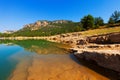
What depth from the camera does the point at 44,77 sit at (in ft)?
42.5

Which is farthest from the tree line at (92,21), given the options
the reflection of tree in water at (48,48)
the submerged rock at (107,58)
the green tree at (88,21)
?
the submerged rock at (107,58)

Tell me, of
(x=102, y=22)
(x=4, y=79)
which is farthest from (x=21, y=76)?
(x=102, y=22)

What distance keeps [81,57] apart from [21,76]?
949 centimetres

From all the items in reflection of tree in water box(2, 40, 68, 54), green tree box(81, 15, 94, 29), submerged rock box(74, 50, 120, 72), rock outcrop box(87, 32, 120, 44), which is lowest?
reflection of tree in water box(2, 40, 68, 54)

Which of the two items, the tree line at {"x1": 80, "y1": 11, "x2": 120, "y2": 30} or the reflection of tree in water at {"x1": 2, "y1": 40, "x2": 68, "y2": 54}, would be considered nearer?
the reflection of tree in water at {"x1": 2, "y1": 40, "x2": 68, "y2": 54}

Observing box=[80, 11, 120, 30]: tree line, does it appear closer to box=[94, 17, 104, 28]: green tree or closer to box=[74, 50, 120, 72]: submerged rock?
box=[94, 17, 104, 28]: green tree

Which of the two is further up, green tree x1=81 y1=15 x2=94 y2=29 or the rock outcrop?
green tree x1=81 y1=15 x2=94 y2=29

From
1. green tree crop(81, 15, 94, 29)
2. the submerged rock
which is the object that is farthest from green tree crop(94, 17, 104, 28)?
the submerged rock

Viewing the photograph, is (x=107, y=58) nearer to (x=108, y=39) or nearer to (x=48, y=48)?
(x=108, y=39)

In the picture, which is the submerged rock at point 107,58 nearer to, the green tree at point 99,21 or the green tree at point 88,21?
the green tree at point 88,21

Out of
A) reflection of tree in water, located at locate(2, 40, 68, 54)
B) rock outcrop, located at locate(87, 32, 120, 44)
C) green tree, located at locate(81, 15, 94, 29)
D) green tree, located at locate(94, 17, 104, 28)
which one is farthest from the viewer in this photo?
green tree, located at locate(94, 17, 104, 28)

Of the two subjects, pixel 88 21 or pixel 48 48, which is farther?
pixel 88 21

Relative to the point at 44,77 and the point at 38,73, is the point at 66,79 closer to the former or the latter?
the point at 44,77

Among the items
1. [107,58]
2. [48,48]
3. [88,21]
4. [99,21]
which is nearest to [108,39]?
[48,48]
